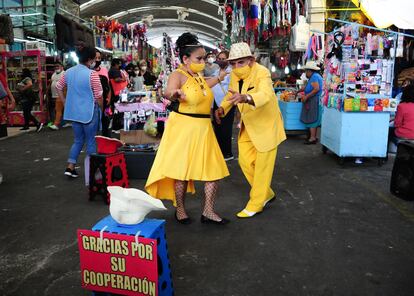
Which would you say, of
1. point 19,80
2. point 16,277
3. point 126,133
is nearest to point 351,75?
point 126,133

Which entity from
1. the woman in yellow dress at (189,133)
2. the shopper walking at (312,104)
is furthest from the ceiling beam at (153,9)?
the woman in yellow dress at (189,133)

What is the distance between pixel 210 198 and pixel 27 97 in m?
8.60

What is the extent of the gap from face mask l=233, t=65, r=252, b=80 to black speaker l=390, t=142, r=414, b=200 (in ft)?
5.23

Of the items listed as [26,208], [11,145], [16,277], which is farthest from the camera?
[11,145]

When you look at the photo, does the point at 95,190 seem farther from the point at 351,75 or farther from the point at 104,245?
the point at 351,75

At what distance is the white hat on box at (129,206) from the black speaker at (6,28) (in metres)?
8.53

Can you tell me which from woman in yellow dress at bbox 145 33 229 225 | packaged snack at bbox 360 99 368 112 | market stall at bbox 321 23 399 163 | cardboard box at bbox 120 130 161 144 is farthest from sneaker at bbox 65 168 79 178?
packaged snack at bbox 360 99 368 112

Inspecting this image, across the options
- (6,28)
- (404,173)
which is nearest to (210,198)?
(404,173)

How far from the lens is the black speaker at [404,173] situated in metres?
2.46

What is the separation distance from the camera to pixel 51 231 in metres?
3.58

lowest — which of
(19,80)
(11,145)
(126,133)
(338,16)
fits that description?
(11,145)

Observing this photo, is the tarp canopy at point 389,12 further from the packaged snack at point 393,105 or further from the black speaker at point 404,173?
the black speaker at point 404,173

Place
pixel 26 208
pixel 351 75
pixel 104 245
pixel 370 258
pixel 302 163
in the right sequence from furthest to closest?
pixel 302 163 → pixel 351 75 → pixel 26 208 → pixel 370 258 → pixel 104 245

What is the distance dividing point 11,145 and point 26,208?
15.4ft
